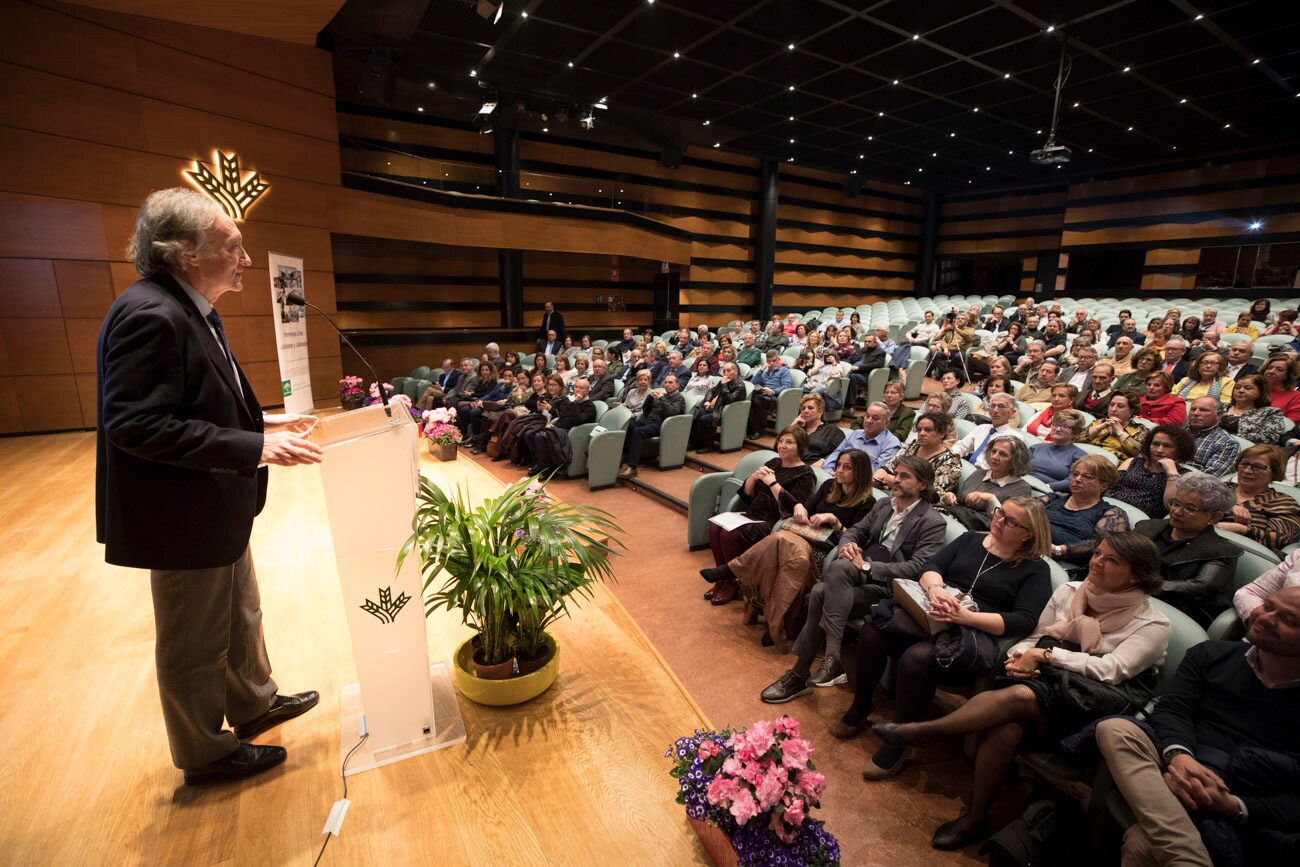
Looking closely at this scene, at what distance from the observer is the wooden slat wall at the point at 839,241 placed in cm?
1481

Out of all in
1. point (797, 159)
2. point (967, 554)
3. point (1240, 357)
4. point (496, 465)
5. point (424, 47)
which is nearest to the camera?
point (967, 554)

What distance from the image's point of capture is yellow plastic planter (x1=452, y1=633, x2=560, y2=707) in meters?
2.04

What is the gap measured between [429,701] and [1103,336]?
9.54m

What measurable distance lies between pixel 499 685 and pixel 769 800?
3.46 ft

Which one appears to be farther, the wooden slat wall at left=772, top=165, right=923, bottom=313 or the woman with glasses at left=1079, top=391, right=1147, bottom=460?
the wooden slat wall at left=772, top=165, right=923, bottom=313

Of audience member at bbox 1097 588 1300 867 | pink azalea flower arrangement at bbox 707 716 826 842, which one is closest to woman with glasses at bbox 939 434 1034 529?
audience member at bbox 1097 588 1300 867

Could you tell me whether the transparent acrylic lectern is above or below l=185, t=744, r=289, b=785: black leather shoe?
above

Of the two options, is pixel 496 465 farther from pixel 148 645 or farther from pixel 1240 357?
pixel 1240 357

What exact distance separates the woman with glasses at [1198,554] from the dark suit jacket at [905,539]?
77 centimetres

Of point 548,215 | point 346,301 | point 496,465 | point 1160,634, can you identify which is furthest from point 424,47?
point 1160,634

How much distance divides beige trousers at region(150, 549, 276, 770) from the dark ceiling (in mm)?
6120

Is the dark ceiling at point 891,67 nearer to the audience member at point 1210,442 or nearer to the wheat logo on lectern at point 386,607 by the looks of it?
the audience member at point 1210,442

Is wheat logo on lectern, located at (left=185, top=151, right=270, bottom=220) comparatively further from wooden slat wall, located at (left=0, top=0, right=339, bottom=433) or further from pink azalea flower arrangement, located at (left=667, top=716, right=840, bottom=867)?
pink azalea flower arrangement, located at (left=667, top=716, right=840, bottom=867)

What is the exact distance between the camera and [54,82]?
215 inches
